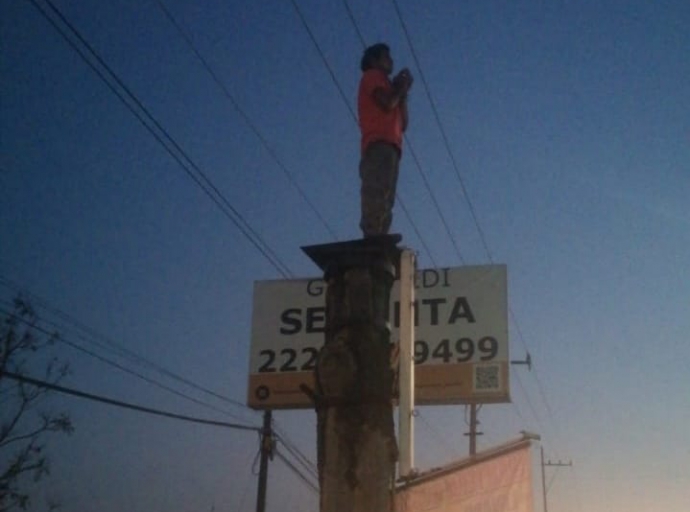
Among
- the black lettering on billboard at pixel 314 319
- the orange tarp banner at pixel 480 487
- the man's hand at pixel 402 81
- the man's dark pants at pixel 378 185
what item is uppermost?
the black lettering on billboard at pixel 314 319

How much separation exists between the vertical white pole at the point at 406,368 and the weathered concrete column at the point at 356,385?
0.47 meters

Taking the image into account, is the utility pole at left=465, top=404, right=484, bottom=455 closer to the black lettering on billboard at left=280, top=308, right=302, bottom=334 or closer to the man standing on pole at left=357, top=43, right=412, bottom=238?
the black lettering on billboard at left=280, top=308, right=302, bottom=334

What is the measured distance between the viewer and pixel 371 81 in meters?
5.77

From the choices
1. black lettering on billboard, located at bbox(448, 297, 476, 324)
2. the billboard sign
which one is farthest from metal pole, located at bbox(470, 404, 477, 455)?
black lettering on billboard, located at bbox(448, 297, 476, 324)

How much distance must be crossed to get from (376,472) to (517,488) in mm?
922

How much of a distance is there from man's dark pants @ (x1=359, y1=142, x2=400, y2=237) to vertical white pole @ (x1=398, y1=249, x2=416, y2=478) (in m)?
0.35

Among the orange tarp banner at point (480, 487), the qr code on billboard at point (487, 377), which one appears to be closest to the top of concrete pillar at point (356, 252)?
the orange tarp banner at point (480, 487)

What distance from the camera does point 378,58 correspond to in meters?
5.81

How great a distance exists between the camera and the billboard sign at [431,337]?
42.5 ft

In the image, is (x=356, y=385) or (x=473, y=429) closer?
(x=356, y=385)

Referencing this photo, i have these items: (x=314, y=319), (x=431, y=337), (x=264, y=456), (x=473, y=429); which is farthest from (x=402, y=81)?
(x=473, y=429)

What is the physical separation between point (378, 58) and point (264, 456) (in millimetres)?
16251

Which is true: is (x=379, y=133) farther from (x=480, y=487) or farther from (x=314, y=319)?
(x=314, y=319)

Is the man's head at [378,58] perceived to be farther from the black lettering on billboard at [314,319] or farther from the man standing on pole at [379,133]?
the black lettering on billboard at [314,319]
